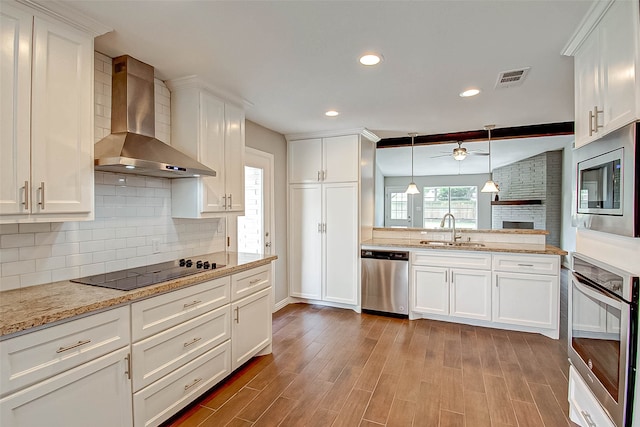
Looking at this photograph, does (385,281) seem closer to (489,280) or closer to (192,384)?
(489,280)

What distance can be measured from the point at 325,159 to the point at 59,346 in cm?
353

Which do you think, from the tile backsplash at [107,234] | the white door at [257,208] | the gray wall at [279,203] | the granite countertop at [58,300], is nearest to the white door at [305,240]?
the gray wall at [279,203]

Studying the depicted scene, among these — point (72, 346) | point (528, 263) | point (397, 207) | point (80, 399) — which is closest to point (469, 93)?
point (528, 263)

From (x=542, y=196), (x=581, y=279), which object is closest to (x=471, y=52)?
(x=581, y=279)

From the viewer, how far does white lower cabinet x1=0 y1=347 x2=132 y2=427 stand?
1378mm

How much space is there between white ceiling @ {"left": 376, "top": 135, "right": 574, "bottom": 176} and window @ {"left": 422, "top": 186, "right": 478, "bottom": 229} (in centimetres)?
62

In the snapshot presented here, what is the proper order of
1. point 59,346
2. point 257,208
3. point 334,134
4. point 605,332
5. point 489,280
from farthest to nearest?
point 334,134
point 257,208
point 489,280
point 605,332
point 59,346

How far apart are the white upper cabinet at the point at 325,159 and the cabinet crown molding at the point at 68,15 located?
2.86 meters

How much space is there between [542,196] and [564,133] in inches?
134

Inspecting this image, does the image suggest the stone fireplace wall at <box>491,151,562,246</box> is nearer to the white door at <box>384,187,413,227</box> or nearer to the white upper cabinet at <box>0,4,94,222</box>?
the white door at <box>384,187,413,227</box>

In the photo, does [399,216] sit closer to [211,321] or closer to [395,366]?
[395,366]

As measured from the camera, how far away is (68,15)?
1.77 metres

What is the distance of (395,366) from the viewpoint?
2877 millimetres

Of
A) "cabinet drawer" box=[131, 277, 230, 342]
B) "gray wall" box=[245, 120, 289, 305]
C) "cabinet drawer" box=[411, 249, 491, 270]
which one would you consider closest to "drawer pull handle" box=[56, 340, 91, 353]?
"cabinet drawer" box=[131, 277, 230, 342]
